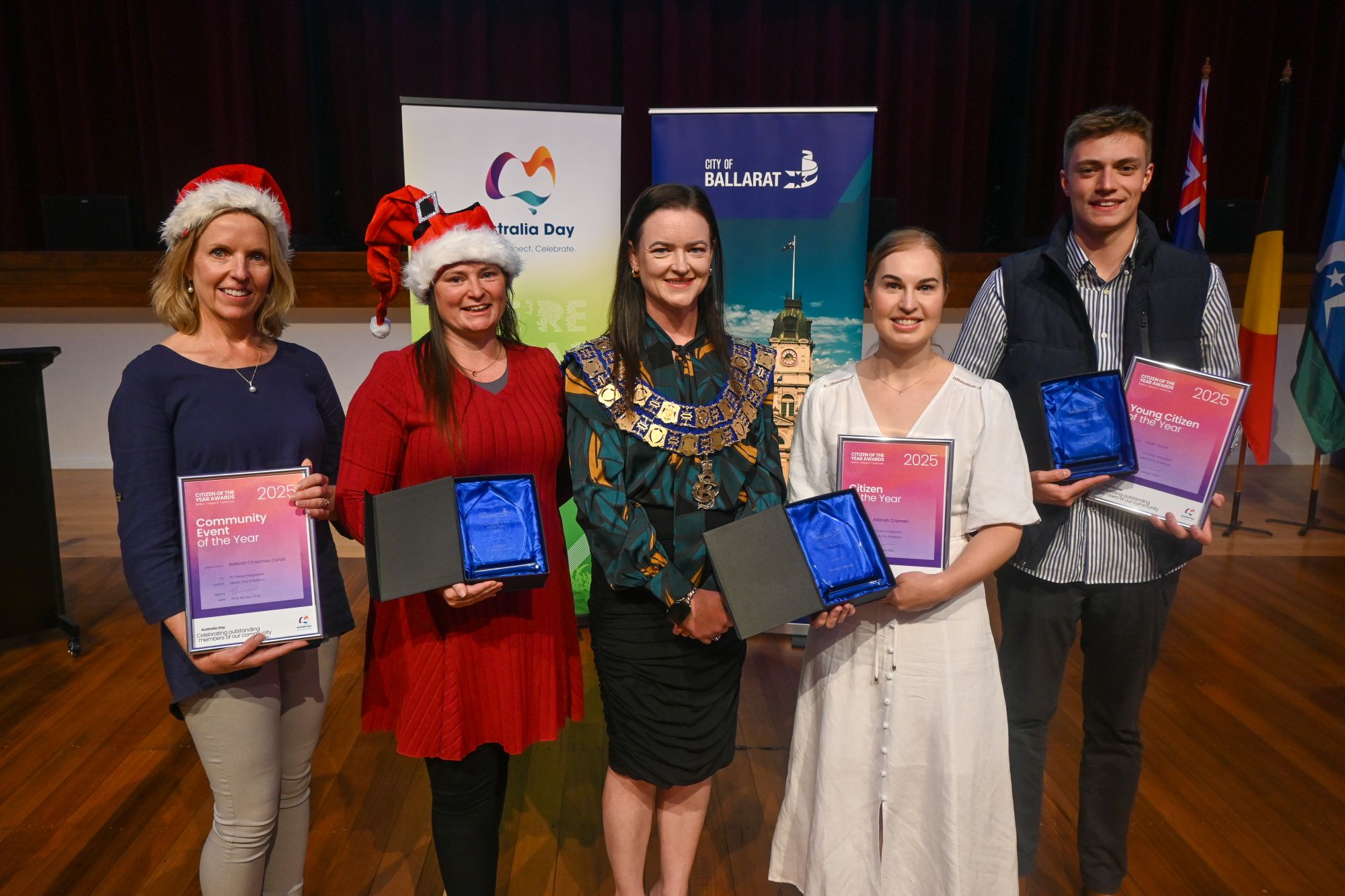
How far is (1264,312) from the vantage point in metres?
4.66

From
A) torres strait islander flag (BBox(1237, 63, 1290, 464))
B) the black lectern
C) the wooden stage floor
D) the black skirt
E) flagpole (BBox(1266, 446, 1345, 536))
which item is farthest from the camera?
flagpole (BBox(1266, 446, 1345, 536))

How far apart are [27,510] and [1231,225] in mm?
7236

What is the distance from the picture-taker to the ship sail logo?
322cm

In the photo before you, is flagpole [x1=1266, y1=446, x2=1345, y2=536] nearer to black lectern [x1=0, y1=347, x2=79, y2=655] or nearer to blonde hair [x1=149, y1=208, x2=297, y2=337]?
blonde hair [x1=149, y1=208, x2=297, y2=337]

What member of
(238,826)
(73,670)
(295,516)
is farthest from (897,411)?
(73,670)

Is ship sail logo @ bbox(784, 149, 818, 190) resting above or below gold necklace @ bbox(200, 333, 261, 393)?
above

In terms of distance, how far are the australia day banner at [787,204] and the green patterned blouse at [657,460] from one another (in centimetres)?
156

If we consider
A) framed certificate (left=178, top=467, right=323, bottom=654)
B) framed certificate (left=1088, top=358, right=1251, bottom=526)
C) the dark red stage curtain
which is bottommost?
framed certificate (left=178, top=467, right=323, bottom=654)

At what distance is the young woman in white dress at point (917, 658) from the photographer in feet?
5.13

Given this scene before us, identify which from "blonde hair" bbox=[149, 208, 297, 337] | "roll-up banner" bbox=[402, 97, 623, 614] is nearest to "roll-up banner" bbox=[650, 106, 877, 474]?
"roll-up banner" bbox=[402, 97, 623, 614]

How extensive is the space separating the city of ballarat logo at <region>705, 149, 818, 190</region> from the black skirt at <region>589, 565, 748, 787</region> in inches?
78.6

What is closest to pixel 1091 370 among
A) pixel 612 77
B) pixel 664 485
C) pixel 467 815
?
pixel 664 485

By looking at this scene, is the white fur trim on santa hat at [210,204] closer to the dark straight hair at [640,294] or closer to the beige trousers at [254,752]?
the dark straight hair at [640,294]

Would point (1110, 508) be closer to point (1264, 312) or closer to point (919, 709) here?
point (919, 709)
